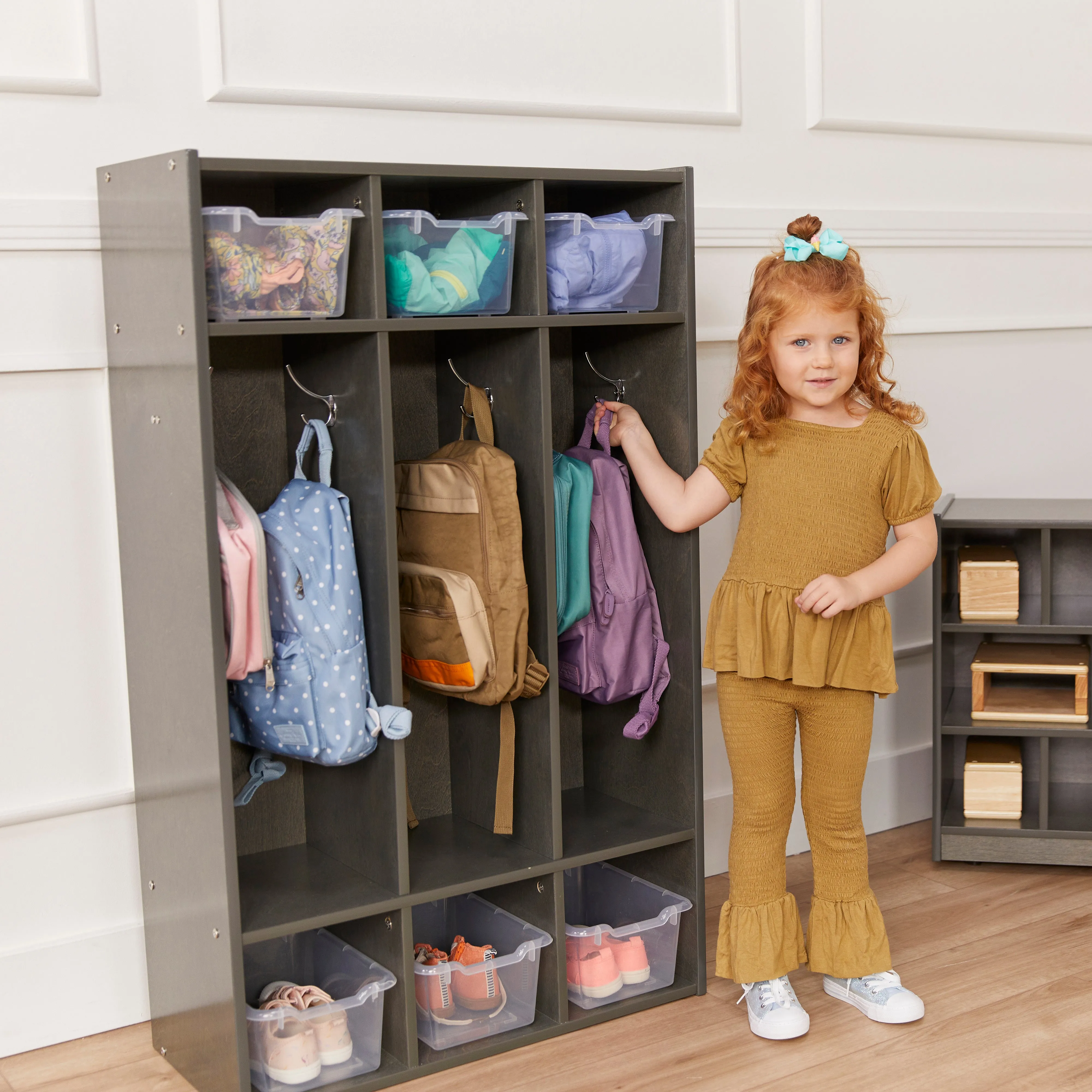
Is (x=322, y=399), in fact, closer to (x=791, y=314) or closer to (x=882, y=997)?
(x=791, y=314)

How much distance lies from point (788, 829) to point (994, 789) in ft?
2.60

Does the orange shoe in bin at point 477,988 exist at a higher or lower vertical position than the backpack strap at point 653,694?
lower

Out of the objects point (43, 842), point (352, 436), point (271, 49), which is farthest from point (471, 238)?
point (43, 842)

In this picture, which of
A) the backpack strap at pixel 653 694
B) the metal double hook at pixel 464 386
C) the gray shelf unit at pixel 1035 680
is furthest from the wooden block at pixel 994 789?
the metal double hook at pixel 464 386

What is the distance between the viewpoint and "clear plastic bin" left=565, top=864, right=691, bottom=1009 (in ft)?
7.18

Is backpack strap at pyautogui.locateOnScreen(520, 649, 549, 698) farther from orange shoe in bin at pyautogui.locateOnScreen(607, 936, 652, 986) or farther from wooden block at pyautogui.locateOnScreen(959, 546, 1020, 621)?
wooden block at pyautogui.locateOnScreen(959, 546, 1020, 621)

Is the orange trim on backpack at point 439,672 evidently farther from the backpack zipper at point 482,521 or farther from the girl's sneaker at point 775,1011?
the girl's sneaker at point 775,1011

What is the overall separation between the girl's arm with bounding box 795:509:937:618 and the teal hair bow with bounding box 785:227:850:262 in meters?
0.44

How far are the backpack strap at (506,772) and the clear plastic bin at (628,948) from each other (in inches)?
7.8

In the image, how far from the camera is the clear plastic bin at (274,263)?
5.65ft

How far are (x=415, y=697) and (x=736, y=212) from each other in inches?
46.9

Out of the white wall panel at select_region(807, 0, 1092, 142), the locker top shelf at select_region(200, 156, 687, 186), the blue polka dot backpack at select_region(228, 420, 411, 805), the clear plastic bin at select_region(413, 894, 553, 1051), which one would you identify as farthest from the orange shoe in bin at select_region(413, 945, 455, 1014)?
the white wall panel at select_region(807, 0, 1092, 142)

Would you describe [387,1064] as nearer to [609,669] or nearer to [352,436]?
[609,669]

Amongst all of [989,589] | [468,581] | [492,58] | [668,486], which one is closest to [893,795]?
[989,589]
